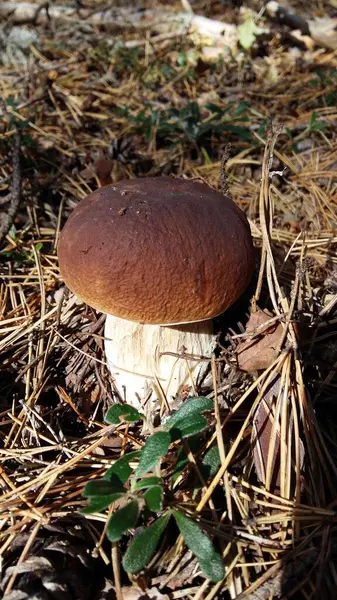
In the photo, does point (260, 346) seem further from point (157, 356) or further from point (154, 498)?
point (154, 498)

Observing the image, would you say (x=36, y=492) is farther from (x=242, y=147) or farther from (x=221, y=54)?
(x=221, y=54)

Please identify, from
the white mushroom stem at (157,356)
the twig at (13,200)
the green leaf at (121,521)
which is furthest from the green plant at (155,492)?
the twig at (13,200)

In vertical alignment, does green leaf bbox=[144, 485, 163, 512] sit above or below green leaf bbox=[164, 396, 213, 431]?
below

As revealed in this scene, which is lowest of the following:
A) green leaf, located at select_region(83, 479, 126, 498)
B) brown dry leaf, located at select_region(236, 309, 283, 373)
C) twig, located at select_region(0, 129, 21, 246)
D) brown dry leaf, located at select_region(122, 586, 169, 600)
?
brown dry leaf, located at select_region(122, 586, 169, 600)

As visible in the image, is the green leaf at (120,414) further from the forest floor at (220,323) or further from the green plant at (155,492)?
the forest floor at (220,323)

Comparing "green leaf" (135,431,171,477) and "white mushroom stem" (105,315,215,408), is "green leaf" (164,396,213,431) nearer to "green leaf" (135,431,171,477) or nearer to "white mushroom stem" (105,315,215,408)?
"green leaf" (135,431,171,477)

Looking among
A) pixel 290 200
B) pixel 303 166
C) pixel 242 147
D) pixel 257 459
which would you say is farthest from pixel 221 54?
pixel 257 459

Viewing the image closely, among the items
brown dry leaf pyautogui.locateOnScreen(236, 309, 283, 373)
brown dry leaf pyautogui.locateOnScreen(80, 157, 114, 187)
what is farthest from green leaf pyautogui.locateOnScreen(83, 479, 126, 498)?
brown dry leaf pyautogui.locateOnScreen(80, 157, 114, 187)

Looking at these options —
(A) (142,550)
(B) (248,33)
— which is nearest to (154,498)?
(A) (142,550)
